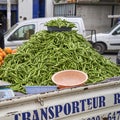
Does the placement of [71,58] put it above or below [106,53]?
above

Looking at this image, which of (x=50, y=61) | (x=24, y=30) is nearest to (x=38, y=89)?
(x=50, y=61)

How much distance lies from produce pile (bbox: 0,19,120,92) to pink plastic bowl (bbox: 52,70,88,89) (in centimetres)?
12

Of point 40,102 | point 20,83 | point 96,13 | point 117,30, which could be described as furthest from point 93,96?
point 96,13

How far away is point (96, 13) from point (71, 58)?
25528 millimetres

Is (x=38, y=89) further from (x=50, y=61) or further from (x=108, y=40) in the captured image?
(x=108, y=40)

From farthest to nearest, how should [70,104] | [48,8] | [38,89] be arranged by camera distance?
1. [48,8]
2. [38,89]
3. [70,104]

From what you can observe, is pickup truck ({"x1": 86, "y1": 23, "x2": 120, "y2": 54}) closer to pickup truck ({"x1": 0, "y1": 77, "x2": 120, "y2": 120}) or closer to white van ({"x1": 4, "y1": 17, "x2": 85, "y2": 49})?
white van ({"x1": 4, "y1": 17, "x2": 85, "y2": 49})

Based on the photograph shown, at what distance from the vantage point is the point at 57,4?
31766mm

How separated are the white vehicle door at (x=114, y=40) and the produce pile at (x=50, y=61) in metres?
12.6

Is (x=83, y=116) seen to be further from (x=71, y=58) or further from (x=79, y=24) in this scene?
(x=79, y=24)

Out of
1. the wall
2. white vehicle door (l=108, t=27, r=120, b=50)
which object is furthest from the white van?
the wall

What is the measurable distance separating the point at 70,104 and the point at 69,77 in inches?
29.8

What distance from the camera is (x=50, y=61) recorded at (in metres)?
4.81

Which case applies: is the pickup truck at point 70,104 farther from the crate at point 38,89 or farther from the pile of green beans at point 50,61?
the pile of green beans at point 50,61
